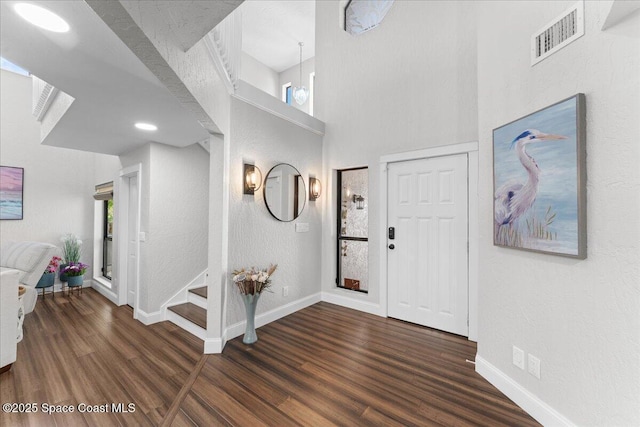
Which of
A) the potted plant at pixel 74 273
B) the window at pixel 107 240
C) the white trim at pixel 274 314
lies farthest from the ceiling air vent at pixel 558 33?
the potted plant at pixel 74 273

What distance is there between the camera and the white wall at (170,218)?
3.56 m

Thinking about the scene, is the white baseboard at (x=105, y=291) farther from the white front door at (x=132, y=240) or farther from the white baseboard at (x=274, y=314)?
the white baseboard at (x=274, y=314)

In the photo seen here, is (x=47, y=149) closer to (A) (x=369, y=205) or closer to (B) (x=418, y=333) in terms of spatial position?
(A) (x=369, y=205)

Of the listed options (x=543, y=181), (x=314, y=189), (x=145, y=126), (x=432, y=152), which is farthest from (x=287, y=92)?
(x=543, y=181)

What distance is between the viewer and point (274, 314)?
3.28 meters

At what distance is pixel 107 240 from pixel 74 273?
2.60 ft

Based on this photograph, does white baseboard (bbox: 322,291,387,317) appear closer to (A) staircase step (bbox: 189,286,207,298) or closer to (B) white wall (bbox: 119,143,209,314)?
(A) staircase step (bbox: 189,286,207,298)

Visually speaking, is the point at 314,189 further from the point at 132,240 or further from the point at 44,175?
the point at 44,175

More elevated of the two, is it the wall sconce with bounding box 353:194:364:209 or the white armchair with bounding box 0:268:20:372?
the wall sconce with bounding box 353:194:364:209

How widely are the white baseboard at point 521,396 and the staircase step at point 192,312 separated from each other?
2757 mm

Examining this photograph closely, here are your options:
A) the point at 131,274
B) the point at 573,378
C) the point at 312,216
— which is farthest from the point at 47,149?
the point at 573,378

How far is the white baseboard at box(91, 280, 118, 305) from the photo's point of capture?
4413 millimetres

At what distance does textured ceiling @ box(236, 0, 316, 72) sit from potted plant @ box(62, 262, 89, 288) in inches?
207

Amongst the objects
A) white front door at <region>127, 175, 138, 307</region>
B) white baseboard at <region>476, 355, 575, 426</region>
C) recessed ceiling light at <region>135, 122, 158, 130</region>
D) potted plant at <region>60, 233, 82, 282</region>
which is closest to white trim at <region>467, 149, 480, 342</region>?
white baseboard at <region>476, 355, 575, 426</region>
